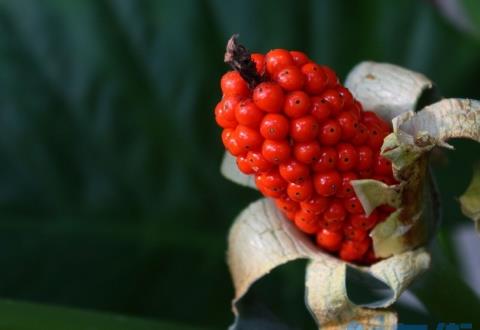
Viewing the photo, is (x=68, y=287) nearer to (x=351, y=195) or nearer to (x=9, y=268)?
(x=9, y=268)

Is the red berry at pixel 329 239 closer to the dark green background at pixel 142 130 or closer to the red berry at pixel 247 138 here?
the red berry at pixel 247 138

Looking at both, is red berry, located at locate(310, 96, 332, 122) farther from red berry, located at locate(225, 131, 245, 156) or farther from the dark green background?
the dark green background

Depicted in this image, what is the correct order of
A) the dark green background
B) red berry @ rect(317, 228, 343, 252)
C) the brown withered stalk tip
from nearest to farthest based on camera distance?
the brown withered stalk tip → red berry @ rect(317, 228, 343, 252) → the dark green background

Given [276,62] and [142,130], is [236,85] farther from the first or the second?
[142,130]

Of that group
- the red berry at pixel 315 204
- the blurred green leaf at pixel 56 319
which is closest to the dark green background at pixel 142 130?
the blurred green leaf at pixel 56 319

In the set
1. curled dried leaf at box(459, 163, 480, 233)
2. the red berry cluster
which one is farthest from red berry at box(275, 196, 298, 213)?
curled dried leaf at box(459, 163, 480, 233)
